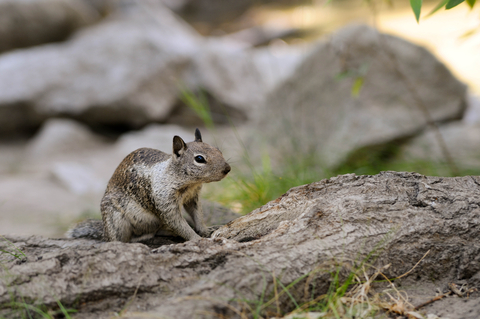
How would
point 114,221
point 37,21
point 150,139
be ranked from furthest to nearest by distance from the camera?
point 37,21 → point 150,139 → point 114,221

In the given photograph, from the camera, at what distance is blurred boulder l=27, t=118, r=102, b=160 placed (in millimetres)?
8461

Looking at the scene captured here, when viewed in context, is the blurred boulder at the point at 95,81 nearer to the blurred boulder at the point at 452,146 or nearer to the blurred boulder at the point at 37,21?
the blurred boulder at the point at 37,21

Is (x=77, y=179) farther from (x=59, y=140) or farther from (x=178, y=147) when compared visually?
(x=178, y=147)

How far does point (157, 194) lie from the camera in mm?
2826

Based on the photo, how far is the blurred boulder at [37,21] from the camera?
9617mm

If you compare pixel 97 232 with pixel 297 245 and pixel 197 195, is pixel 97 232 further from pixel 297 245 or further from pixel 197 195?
pixel 297 245

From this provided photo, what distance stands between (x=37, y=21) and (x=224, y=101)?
511cm

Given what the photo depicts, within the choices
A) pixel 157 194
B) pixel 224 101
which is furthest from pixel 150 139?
pixel 157 194

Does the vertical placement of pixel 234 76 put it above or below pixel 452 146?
above

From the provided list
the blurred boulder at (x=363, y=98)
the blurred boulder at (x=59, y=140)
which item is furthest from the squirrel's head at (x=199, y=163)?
the blurred boulder at (x=59, y=140)

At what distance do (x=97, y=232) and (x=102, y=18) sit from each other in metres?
10.0

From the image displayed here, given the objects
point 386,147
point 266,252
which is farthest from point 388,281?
point 386,147

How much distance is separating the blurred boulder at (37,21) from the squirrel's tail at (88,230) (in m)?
8.64

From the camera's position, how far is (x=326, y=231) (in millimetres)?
2170
